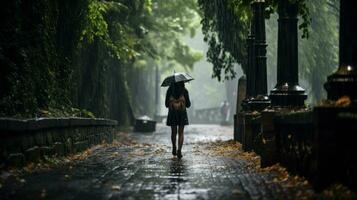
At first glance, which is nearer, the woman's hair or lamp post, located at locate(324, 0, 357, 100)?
lamp post, located at locate(324, 0, 357, 100)

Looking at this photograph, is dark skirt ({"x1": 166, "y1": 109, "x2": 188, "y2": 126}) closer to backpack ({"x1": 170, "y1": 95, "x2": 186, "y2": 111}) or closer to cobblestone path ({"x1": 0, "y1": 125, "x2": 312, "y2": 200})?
backpack ({"x1": 170, "y1": 95, "x2": 186, "y2": 111})

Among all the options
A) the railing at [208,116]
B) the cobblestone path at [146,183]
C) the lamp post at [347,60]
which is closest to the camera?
the cobblestone path at [146,183]

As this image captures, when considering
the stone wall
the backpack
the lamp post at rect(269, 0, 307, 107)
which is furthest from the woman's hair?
the lamp post at rect(269, 0, 307, 107)

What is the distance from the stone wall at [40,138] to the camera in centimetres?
933

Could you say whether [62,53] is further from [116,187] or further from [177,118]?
[116,187]

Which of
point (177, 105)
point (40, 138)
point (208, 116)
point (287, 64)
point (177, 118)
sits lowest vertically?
point (40, 138)

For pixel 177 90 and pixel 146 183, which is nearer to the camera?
pixel 146 183

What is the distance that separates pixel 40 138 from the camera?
10992 millimetres

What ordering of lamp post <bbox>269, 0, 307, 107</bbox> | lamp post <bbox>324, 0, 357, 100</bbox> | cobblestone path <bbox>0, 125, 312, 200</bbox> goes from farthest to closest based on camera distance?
lamp post <bbox>269, 0, 307, 107</bbox>, lamp post <bbox>324, 0, 357, 100</bbox>, cobblestone path <bbox>0, 125, 312, 200</bbox>

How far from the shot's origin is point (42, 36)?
13859mm

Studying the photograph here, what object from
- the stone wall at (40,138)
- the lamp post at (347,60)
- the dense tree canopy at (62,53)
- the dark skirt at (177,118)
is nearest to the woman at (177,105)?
the dark skirt at (177,118)

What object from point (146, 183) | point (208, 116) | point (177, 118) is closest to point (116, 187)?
point (146, 183)

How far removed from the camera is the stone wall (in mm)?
9328

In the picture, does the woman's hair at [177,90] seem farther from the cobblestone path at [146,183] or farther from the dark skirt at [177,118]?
the cobblestone path at [146,183]
